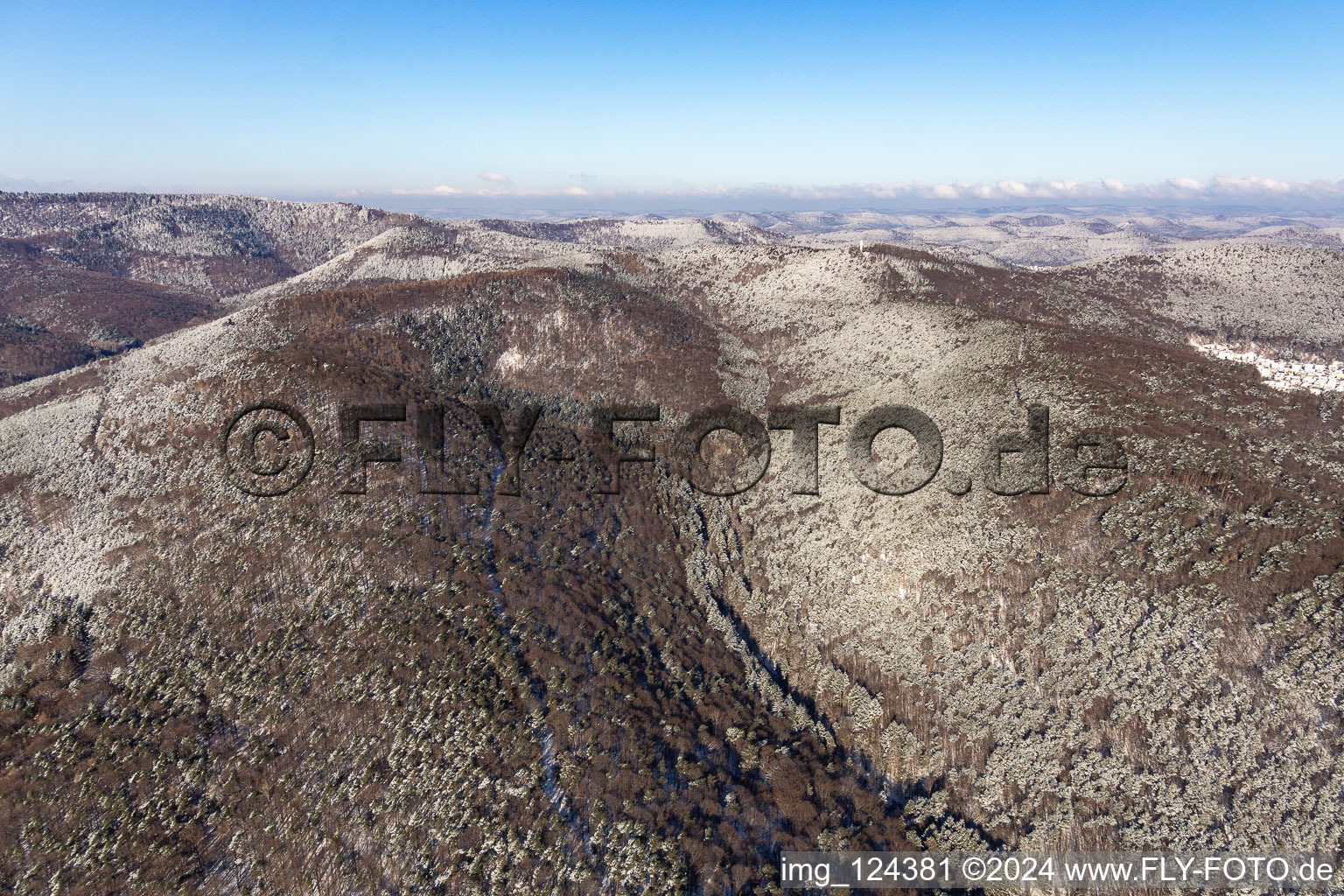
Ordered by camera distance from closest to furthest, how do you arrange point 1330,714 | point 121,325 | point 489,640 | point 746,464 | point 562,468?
point 1330,714
point 489,640
point 562,468
point 746,464
point 121,325

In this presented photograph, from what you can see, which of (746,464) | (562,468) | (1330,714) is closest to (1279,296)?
(746,464)

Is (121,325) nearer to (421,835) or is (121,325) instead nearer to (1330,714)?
(421,835)

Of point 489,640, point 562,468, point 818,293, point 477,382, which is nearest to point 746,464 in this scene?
point 562,468

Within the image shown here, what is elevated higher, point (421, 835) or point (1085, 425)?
point (1085, 425)

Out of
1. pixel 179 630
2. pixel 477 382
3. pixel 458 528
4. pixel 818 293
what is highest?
pixel 818 293

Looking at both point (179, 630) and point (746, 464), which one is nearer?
point (179, 630)

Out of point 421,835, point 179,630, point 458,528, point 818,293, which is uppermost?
point 818,293

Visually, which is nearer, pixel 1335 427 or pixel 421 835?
pixel 421 835

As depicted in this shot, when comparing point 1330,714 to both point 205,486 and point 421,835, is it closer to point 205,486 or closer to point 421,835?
point 421,835

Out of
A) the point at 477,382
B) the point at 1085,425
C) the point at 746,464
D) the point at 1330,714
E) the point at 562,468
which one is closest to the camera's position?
the point at 1330,714
